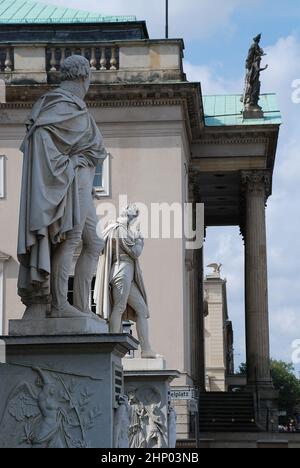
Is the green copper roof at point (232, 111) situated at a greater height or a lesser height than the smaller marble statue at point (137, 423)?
greater

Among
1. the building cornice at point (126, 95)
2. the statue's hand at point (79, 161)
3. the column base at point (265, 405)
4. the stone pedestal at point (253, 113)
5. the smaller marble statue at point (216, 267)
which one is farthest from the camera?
the smaller marble statue at point (216, 267)

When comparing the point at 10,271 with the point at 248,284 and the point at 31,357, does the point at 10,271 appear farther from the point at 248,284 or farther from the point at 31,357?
the point at 31,357

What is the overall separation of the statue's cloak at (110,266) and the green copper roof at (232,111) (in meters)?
28.2

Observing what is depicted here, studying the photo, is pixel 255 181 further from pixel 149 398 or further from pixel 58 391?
pixel 58 391

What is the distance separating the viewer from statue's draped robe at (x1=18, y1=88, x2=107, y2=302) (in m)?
10.4

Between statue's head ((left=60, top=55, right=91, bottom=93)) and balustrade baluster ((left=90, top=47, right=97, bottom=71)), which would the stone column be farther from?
statue's head ((left=60, top=55, right=91, bottom=93))

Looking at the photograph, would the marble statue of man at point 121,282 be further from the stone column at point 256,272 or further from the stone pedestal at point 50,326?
the stone column at point 256,272

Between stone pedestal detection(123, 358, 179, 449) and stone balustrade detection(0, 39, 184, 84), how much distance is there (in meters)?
24.1

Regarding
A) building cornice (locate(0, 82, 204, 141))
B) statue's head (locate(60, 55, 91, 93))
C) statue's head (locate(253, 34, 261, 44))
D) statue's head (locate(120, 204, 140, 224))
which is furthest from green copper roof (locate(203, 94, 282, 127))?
statue's head (locate(60, 55, 91, 93))

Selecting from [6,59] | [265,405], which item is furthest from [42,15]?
[265,405]

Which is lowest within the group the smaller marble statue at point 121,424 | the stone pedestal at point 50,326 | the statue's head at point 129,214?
the smaller marble statue at point 121,424

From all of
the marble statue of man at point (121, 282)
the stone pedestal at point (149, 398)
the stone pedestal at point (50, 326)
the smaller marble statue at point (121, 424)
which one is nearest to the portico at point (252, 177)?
the marble statue of man at point (121, 282)

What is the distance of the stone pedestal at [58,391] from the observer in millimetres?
10109

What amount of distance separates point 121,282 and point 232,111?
32.1m
